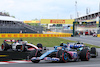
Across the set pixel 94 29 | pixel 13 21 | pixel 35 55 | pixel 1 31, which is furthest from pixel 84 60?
pixel 94 29

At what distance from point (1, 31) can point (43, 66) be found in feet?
172

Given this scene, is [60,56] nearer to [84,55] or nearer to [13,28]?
[84,55]

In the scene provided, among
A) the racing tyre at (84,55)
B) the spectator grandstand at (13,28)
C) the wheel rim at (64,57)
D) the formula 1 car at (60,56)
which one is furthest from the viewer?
the spectator grandstand at (13,28)

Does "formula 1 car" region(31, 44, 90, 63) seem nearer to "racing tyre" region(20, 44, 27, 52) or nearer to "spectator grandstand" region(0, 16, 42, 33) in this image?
"racing tyre" region(20, 44, 27, 52)

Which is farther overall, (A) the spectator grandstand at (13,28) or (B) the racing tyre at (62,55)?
(A) the spectator grandstand at (13,28)

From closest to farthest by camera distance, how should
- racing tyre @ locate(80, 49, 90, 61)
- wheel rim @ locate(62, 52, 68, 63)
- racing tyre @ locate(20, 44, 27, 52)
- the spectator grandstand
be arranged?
wheel rim @ locate(62, 52, 68, 63) → racing tyre @ locate(80, 49, 90, 61) → racing tyre @ locate(20, 44, 27, 52) → the spectator grandstand

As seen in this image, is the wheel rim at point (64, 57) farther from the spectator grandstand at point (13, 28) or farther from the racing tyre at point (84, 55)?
the spectator grandstand at point (13, 28)

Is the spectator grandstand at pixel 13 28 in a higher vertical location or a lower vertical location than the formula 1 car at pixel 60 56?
higher

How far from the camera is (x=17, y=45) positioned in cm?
1477

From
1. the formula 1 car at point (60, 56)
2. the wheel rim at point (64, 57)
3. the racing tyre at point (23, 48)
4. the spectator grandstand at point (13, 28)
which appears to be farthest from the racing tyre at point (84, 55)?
the spectator grandstand at point (13, 28)

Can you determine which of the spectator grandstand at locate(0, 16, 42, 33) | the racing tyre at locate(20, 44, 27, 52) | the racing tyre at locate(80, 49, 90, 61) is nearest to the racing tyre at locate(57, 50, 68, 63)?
the racing tyre at locate(80, 49, 90, 61)

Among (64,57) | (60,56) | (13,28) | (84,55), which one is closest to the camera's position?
(60,56)

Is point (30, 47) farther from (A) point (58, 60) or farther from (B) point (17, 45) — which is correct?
(A) point (58, 60)

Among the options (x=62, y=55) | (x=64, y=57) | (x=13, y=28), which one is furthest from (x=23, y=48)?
(x=13, y=28)
